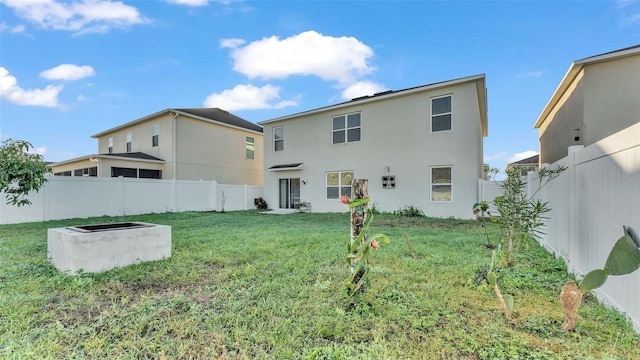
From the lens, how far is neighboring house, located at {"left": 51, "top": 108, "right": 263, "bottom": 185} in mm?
15852

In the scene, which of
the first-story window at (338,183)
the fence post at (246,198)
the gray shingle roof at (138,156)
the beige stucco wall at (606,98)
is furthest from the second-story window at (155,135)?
the beige stucco wall at (606,98)

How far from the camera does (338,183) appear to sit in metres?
14.2

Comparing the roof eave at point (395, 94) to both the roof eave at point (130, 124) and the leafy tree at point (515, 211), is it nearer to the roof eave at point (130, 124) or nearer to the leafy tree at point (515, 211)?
the roof eave at point (130, 124)

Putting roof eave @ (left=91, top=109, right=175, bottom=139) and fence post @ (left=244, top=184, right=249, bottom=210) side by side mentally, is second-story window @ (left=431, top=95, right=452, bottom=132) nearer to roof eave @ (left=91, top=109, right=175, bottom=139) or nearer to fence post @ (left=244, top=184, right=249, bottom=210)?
fence post @ (left=244, top=184, right=249, bottom=210)

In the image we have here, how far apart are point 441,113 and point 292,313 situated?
36.5ft

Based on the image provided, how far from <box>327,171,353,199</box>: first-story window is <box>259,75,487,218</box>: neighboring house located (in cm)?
5

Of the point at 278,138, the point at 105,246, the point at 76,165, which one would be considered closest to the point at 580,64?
the point at 278,138

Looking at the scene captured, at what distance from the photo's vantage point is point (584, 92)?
9.59 metres

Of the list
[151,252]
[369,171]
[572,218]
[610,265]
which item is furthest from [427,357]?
[369,171]

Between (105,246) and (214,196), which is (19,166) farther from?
(214,196)

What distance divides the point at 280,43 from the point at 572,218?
498 inches

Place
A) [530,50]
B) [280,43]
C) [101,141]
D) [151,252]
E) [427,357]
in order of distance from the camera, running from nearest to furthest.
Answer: [427,357] → [151,252] → [530,50] → [280,43] → [101,141]

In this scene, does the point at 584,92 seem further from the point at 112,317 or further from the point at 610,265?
the point at 112,317

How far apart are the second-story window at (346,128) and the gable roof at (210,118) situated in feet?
25.8
